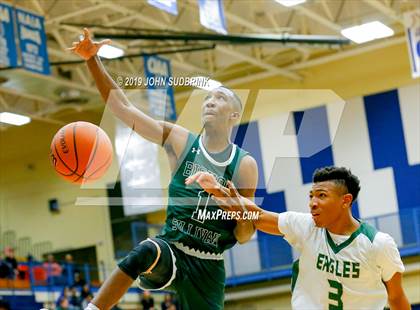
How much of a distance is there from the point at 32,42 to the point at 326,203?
40.1ft

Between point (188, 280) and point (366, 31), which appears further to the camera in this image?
point (366, 31)

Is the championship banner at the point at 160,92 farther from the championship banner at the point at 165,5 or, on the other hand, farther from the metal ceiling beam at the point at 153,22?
the championship banner at the point at 165,5

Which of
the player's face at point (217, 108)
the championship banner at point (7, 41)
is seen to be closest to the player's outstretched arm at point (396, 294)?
the player's face at point (217, 108)

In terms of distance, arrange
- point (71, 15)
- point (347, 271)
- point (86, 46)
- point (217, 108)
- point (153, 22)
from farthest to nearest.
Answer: point (153, 22) < point (71, 15) < point (217, 108) < point (86, 46) < point (347, 271)

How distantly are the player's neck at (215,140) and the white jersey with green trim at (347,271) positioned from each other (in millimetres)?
1241

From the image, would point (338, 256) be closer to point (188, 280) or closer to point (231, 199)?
point (231, 199)

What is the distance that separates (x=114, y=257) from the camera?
28109 millimetres

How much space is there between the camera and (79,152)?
672 centimetres

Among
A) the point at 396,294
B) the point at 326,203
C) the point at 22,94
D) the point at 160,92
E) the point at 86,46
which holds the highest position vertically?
the point at 22,94

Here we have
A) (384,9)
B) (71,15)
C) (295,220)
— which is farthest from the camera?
(384,9)

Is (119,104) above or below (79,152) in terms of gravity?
above

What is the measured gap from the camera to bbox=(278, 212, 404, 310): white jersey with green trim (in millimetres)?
5941

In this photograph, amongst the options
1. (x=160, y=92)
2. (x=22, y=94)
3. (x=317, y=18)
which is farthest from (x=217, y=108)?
(x=22, y=94)

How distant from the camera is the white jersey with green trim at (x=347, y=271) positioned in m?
5.94
